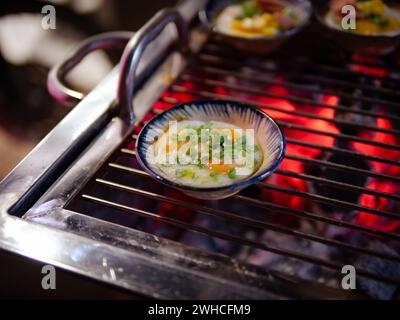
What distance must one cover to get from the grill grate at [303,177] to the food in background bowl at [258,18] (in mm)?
148

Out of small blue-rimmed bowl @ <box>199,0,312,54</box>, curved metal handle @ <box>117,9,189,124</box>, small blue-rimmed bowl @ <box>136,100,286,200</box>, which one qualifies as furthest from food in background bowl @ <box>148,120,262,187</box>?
small blue-rimmed bowl @ <box>199,0,312,54</box>

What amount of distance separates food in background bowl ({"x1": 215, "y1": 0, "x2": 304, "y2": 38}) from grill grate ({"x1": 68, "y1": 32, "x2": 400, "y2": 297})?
0.49 feet

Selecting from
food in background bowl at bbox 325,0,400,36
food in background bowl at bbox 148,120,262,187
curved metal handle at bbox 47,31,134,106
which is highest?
curved metal handle at bbox 47,31,134,106

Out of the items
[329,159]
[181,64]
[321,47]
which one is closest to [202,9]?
[181,64]

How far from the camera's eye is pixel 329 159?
212 cm

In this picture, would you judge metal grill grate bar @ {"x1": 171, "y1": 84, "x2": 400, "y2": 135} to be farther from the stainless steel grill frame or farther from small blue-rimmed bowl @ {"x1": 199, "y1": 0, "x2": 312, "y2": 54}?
small blue-rimmed bowl @ {"x1": 199, "y1": 0, "x2": 312, "y2": 54}

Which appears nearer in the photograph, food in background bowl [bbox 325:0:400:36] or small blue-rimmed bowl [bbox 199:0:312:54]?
small blue-rimmed bowl [bbox 199:0:312:54]

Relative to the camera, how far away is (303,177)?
1.78m

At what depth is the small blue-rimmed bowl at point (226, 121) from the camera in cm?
154

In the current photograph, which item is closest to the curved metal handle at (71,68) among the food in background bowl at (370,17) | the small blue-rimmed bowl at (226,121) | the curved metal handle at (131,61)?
the curved metal handle at (131,61)

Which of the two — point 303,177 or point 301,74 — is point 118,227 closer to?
Result: point 303,177

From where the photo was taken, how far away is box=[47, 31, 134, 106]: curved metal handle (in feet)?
6.52
